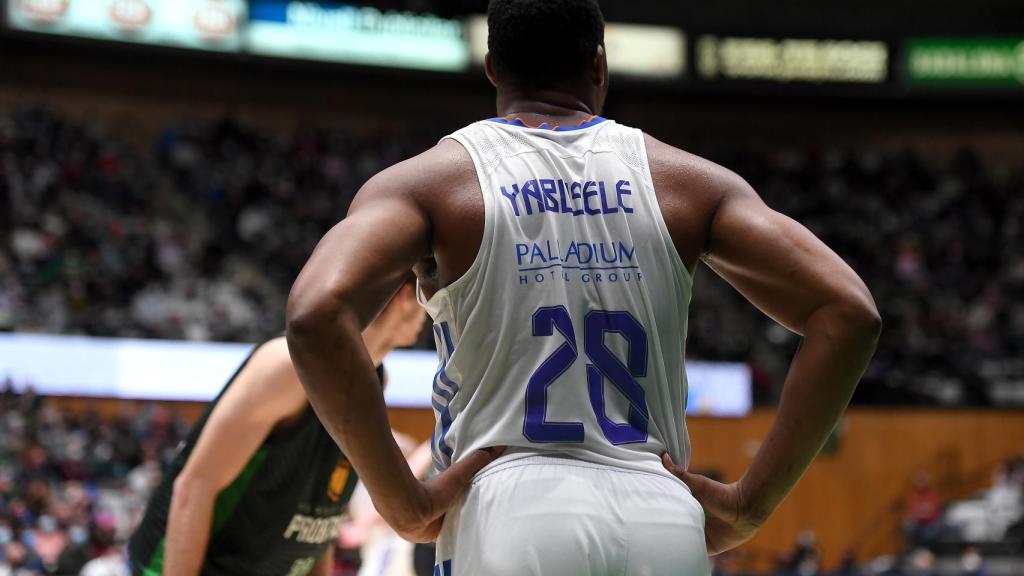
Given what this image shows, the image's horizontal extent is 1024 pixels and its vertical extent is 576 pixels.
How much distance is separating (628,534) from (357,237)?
2.09 feet

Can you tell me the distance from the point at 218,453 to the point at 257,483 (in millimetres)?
175

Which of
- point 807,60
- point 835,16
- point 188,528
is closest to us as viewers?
point 188,528

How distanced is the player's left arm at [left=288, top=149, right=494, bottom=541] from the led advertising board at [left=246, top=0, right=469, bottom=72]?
55.8ft

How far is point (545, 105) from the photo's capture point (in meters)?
2.15

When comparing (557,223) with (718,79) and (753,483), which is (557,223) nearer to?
(753,483)

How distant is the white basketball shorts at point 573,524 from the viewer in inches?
71.3

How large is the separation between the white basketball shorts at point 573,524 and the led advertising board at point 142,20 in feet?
55.1

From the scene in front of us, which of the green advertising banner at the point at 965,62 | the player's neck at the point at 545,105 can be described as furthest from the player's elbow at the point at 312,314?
the green advertising banner at the point at 965,62

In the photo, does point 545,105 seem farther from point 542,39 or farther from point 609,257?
point 609,257

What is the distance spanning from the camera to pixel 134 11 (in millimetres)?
17375

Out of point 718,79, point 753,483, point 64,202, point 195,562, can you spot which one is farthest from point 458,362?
point 718,79

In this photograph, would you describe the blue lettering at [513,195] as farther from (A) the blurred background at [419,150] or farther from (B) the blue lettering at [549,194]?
(A) the blurred background at [419,150]

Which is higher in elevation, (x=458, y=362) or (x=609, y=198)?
(x=609, y=198)

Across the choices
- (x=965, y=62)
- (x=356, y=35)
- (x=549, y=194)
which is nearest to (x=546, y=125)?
(x=549, y=194)
